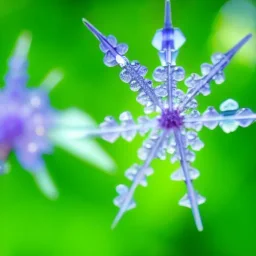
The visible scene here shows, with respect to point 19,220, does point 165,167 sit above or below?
above

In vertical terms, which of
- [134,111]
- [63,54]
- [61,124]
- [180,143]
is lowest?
[180,143]

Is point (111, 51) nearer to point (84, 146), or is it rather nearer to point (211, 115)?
point (211, 115)

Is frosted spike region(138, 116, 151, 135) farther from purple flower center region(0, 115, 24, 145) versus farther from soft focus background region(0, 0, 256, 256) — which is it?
soft focus background region(0, 0, 256, 256)

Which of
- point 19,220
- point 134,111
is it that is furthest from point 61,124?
point 19,220

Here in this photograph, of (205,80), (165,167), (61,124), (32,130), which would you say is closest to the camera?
(205,80)

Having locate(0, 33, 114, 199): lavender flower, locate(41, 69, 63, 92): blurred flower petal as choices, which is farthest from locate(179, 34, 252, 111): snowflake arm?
locate(41, 69, 63, 92): blurred flower petal

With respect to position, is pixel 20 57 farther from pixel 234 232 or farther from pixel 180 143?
pixel 234 232
